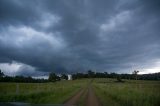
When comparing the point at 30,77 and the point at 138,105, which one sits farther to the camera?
the point at 30,77

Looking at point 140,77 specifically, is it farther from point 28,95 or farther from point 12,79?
point 28,95

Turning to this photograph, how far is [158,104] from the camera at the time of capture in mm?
18312

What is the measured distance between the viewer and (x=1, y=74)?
152 metres

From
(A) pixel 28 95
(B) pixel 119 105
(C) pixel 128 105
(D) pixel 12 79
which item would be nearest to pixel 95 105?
(B) pixel 119 105

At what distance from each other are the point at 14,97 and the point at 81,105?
399 inches

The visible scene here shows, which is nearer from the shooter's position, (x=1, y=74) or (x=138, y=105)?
(x=138, y=105)

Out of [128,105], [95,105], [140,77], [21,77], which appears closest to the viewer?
[128,105]

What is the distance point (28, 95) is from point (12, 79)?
123 metres

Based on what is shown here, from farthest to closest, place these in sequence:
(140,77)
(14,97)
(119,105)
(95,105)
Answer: (140,77), (14,97), (95,105), (119,105)

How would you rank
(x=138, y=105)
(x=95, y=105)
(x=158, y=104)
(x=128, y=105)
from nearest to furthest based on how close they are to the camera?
(x=158, y=104), (x=138, y=105), (x=128, y=105), (x=95, y=105)

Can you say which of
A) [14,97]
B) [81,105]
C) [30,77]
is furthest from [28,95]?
[30,77]

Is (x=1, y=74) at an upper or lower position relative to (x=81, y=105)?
upper

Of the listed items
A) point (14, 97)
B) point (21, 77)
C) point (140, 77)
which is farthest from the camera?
point (140, 77)

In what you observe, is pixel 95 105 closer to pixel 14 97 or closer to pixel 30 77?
pixel 14 97
